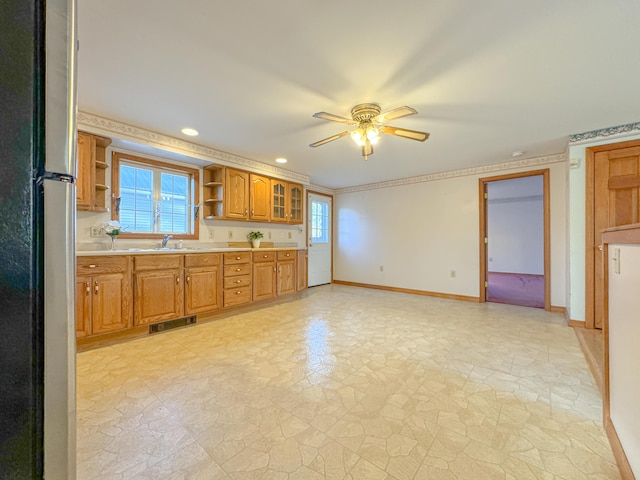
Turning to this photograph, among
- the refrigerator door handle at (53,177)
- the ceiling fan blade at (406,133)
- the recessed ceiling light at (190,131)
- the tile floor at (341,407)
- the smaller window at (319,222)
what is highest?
the recessed ceiling light at (190,131)

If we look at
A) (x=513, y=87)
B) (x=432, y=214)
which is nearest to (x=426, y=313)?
(x=432, y=214)

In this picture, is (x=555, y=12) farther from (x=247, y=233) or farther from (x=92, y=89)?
(x=247, y=233)

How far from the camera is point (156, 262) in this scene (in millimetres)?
2904

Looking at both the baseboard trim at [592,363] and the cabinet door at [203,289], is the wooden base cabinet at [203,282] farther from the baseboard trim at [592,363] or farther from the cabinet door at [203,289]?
the baseboard trim at [592,363]

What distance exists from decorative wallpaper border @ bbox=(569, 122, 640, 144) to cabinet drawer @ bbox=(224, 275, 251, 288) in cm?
425

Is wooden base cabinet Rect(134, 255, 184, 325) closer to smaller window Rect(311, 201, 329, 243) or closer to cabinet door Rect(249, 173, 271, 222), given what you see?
cabinet door Rect(249, 173, 271, 222)

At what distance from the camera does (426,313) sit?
12.2 ft

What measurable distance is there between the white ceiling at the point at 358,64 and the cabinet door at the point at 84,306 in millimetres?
1579

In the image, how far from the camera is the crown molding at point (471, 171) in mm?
3844

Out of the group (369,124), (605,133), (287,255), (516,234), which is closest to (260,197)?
(287,255)

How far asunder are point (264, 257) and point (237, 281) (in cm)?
55

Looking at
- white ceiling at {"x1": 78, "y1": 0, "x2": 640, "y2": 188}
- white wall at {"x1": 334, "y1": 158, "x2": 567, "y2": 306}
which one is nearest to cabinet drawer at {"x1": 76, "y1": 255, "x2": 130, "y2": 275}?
white ceiling at {"x1": 78, "y1": 0, "x2": 640, "y2": 188}

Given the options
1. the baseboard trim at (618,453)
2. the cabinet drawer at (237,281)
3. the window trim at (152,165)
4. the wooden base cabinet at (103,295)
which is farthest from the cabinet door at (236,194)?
the baseboard trim at (618,453)

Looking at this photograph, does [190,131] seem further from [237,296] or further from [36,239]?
[36,239]
